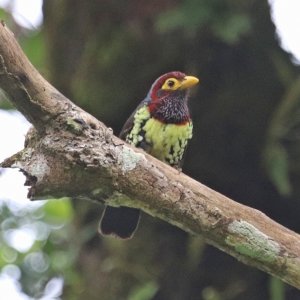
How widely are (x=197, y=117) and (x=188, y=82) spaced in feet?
2.11

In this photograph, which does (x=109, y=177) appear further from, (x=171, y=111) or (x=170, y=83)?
(x=170, y=83)

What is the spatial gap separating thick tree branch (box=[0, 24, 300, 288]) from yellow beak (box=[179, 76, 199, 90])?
3.11 ft

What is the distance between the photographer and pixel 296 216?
448cm

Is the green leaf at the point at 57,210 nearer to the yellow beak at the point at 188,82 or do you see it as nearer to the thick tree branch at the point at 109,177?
the yellow beak at the point at 188,82

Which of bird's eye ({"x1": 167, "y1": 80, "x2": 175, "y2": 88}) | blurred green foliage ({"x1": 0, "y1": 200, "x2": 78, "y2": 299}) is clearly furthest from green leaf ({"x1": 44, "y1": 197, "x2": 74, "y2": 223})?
bird's eye ({"x1": 167, "y1": 80, "x2": 175, "y2": 88})

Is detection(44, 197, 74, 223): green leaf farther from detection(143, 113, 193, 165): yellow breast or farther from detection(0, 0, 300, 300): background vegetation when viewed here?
detection(143, 113, 193, 165): yellow breast

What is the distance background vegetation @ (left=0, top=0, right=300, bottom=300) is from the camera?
4375 millimetres

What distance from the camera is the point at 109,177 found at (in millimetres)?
2820

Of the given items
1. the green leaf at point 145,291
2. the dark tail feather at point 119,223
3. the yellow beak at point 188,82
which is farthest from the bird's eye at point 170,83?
the green leaf at point 145,291

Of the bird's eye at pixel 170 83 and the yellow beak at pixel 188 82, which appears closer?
the yellow beak at pixel 188 82

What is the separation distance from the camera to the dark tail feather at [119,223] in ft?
11.6

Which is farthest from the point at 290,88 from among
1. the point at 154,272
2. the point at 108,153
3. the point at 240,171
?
the point at 108,153

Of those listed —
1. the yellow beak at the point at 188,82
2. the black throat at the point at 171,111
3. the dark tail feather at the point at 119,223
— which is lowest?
the dark tail feather at the point at 119,223

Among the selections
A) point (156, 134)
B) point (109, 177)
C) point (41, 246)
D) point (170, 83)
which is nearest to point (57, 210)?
point (41, 246)
